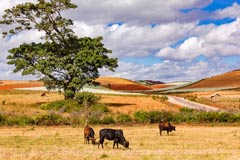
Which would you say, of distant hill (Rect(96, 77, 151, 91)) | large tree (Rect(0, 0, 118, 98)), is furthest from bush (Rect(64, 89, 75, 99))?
distant hill (Rect(96, 77, 151, 91))

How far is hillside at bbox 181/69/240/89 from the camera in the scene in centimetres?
13238

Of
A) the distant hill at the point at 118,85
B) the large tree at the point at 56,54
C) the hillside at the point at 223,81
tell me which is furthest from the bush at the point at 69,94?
the hillside at the point at 223,81

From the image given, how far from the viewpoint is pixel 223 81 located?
454 feet

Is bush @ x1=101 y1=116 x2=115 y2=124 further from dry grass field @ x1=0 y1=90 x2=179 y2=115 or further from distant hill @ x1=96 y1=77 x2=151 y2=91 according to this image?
distant hill @ x1=96 y1=77 x2=151 y2=91

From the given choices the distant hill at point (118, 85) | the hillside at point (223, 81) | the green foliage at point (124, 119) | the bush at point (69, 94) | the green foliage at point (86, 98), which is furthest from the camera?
the distant hill at point (118, 85)

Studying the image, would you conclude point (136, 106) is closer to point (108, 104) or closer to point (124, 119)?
point (108, 104)

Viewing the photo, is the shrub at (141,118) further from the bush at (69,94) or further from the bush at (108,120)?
the bush at (69,94)

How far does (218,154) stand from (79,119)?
2615cm

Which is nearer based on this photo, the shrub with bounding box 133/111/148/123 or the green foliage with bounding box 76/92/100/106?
the shrub with bounding box 133/111/148/123

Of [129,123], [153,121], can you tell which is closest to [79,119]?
[129,123]

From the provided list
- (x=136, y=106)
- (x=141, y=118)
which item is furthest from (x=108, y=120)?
(x=136, y=106)

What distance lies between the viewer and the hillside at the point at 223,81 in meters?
132

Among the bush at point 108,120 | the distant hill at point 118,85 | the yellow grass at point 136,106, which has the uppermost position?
the distant hill at point 118,85

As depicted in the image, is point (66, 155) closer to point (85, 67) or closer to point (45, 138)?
point (45, 138)
